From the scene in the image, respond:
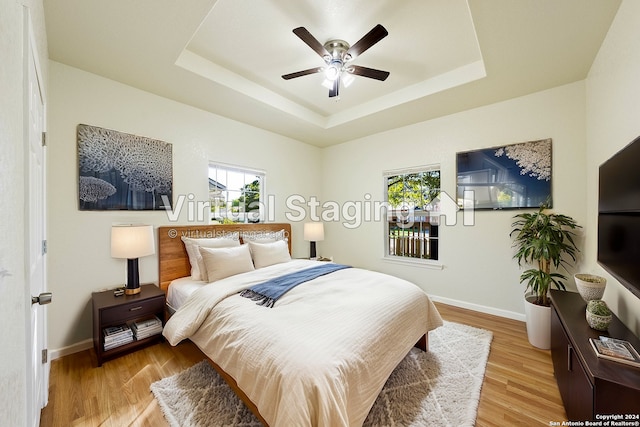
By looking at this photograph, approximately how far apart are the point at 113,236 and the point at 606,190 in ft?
13.1

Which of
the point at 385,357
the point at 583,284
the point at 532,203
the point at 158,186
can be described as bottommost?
the point at 385,357

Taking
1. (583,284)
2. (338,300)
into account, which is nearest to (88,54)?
(338,300)

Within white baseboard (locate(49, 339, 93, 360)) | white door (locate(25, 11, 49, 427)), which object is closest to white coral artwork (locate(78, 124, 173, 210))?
white door (locate(25, 11, 49, 427))

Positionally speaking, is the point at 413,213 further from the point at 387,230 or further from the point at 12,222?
the point at 12,222

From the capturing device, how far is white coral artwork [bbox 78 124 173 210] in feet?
7.80

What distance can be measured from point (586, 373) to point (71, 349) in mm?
3798

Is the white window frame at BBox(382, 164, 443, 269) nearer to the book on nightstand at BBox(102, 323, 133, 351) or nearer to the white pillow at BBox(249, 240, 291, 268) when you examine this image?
the white pillow at BBox(249, 240, 291, 268)

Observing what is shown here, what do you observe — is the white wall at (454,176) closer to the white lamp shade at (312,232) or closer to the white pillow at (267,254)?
the white lamp shade at (312,232)

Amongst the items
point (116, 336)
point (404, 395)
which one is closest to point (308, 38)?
point (404, 395)

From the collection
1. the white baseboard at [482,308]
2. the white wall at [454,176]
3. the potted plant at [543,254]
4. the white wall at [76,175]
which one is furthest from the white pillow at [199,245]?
the potted plant at [543,254]

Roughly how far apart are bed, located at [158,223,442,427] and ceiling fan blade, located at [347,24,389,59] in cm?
192

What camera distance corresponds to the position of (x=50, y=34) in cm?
190

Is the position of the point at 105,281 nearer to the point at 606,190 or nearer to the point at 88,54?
the point at 88,54

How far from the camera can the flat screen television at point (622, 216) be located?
4.31 feet
